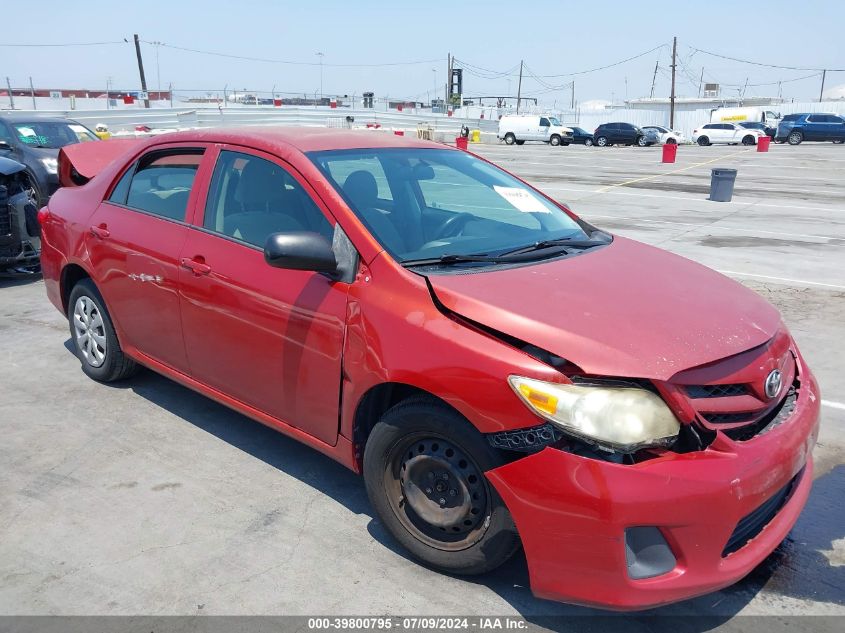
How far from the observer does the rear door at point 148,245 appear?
3978mm

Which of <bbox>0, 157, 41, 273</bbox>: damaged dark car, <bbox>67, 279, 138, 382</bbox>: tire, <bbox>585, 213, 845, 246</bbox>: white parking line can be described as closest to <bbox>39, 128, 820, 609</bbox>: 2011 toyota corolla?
<bbox>67, 279, 138, 382</bbox>: tire

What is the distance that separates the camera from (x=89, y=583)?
2873 millimetres

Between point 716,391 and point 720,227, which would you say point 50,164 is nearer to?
point 720,227

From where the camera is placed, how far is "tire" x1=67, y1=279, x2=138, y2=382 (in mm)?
4688

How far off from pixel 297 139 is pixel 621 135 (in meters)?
42.9

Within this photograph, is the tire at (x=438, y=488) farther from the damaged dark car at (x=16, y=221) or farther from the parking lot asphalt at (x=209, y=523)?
the damaged dark car at (x=16, y=221)

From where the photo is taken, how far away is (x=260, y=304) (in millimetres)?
3402

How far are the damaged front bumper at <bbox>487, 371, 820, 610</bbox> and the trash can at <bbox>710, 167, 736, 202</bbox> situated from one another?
550 inches

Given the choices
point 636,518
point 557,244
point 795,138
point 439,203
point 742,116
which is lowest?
point 636,518

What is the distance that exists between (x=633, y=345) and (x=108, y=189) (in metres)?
3.54

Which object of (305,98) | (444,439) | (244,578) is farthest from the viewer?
(305,98)

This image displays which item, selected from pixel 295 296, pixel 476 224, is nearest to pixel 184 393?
pixel 295 296

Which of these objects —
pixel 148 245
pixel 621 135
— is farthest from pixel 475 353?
pixel 621 135

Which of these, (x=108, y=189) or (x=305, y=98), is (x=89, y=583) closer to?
(x=108, y=189)
